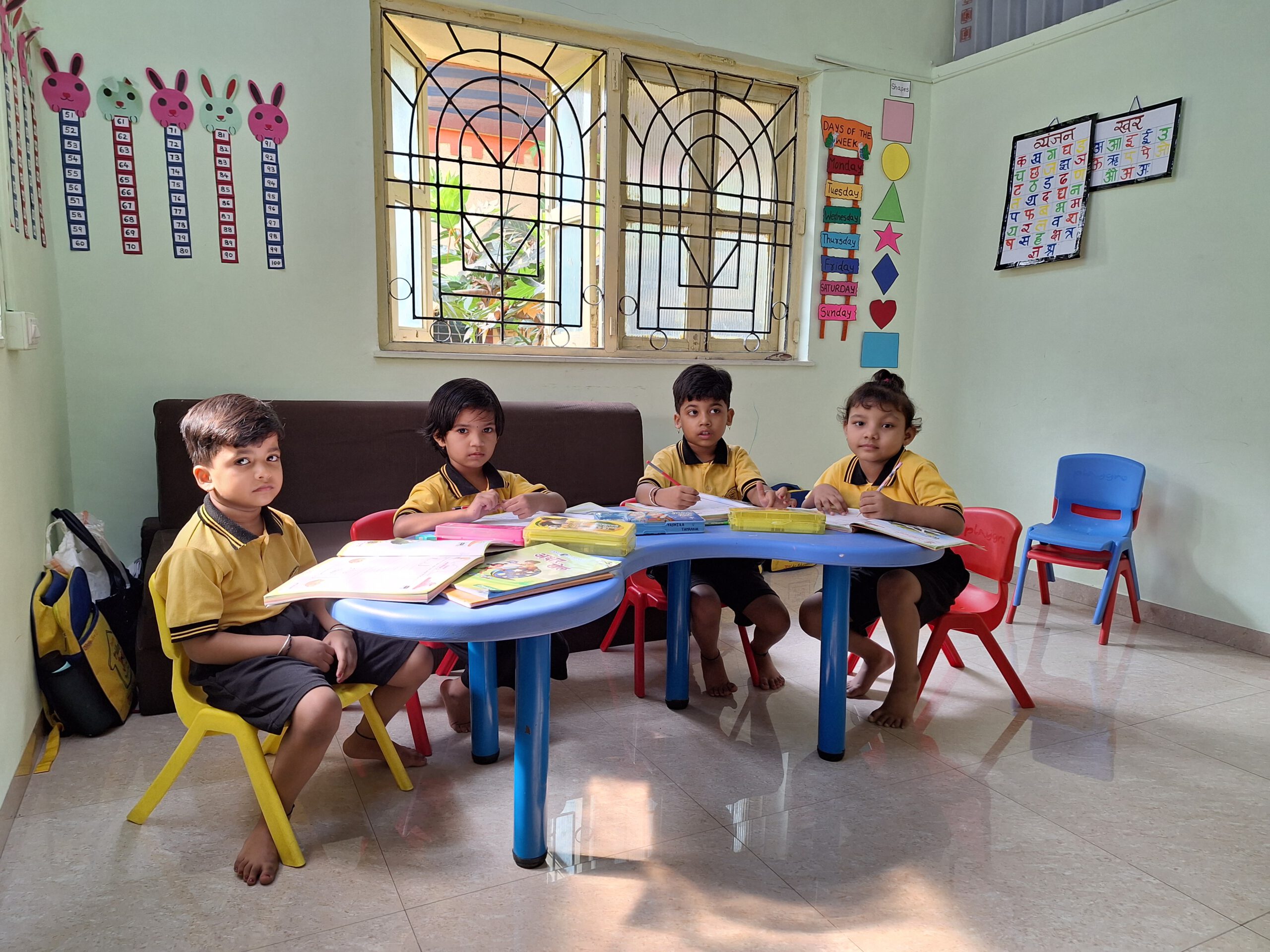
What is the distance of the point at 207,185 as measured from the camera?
2.93m

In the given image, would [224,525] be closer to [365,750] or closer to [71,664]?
[365,750]

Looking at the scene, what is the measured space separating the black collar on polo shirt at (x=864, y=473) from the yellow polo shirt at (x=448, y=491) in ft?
2.97

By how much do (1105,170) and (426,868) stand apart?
3.74 metres

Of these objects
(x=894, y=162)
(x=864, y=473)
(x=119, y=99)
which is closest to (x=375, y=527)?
(x=864, y=473)

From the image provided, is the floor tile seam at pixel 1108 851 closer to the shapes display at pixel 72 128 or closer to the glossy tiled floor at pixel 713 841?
the glossy tiled floor at pixel 713 841

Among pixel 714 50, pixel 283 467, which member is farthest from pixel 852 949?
pixel 714 50

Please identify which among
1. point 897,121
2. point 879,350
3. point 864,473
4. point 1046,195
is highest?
point 897,121

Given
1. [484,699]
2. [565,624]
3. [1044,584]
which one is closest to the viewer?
[565,624]

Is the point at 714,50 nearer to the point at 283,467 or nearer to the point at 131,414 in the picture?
the point at 283,467

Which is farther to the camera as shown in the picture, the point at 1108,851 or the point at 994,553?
the point at 994,553

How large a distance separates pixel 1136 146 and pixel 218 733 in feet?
12.8

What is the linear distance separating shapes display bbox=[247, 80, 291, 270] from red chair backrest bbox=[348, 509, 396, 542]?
5.07ft

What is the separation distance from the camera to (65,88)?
2.69 meters

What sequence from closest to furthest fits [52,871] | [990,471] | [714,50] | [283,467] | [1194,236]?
[52,871] < [283,467] < [1194,236] < [714,50] < [990,471]
